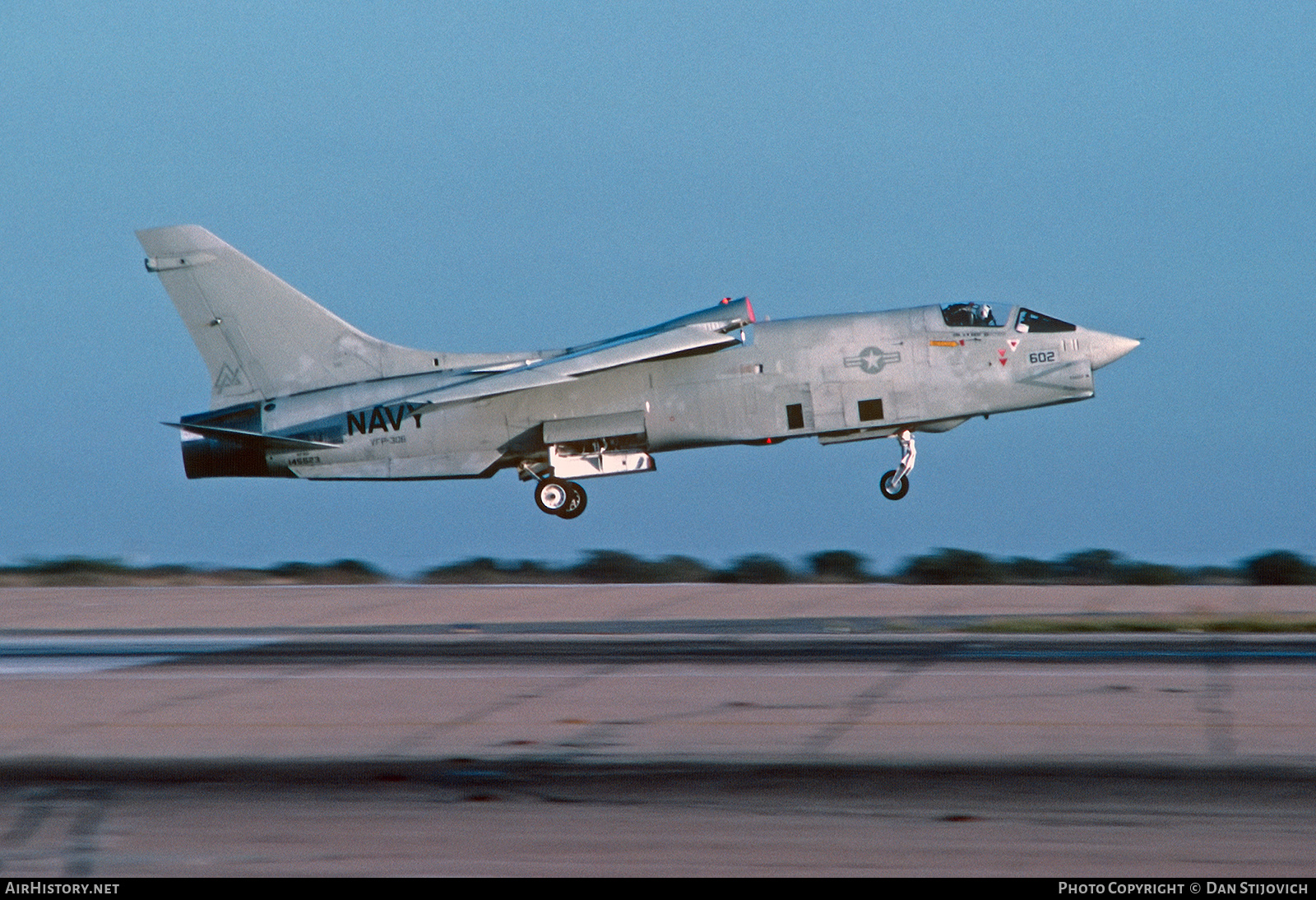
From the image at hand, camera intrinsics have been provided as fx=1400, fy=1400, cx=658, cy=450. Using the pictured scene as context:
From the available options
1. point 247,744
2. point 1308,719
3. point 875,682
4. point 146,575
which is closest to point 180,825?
point 247,744

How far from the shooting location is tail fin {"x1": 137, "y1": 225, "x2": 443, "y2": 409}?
2897 centimetres

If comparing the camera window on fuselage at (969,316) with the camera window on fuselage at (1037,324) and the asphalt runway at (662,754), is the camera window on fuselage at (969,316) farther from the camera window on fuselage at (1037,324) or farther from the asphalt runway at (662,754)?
the asphalt runway at (662,754)

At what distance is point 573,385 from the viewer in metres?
27.7

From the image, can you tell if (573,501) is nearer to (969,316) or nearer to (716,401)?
(716,401)

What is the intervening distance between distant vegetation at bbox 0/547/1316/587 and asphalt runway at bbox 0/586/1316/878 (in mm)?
10841

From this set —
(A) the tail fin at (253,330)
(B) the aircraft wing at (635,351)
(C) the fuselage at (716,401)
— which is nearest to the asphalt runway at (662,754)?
(B) the aircraft wing at (635,351)

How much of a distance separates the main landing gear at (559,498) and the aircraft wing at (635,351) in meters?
2.46

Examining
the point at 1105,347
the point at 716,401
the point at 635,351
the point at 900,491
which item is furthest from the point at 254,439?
the point at 1105,347

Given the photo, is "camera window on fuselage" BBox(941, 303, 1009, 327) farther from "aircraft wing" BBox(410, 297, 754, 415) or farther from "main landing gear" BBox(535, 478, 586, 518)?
"main landing gear" BBox(535, 478, 586, 518)

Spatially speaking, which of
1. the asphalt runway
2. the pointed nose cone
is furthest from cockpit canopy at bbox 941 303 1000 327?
the asphalt runway

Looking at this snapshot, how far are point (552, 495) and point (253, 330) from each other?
23.5 feet

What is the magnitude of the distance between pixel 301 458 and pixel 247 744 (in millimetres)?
18289

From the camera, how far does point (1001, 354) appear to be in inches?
1049

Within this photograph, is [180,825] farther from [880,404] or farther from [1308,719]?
[880,404]
